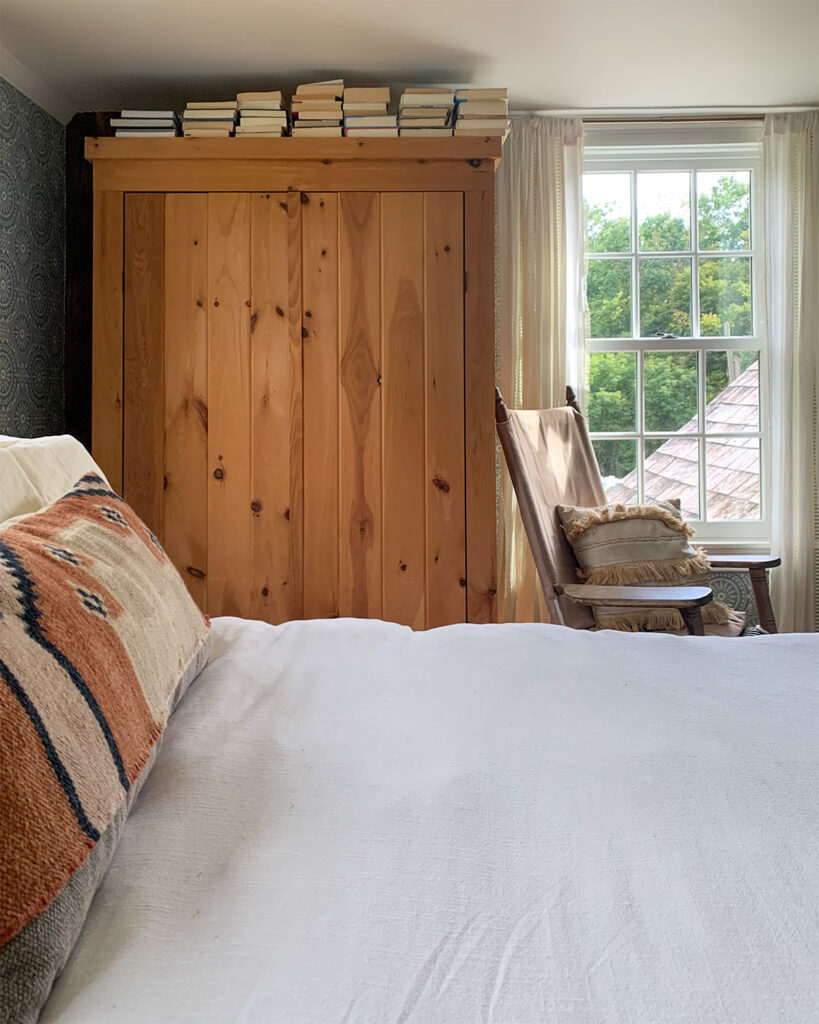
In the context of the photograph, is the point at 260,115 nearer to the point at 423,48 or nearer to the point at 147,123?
the point at 147,123

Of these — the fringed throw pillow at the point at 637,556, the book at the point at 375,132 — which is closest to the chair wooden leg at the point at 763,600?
the fringed throw pillow at the point at 637,556

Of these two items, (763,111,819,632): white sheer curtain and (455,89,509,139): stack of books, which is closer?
(455,89,509,139): stack of books

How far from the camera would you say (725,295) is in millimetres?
3182

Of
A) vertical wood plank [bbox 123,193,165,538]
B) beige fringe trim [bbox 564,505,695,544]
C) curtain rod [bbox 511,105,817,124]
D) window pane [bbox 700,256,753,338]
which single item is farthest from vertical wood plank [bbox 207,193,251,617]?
window pane [bbox 700,256,753,338]

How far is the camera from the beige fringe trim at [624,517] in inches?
94.5

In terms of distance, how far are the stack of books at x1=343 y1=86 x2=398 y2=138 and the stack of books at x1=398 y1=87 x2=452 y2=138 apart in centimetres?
4

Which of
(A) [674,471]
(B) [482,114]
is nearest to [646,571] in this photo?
(A) [674,471]

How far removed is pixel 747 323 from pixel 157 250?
2.28 metres

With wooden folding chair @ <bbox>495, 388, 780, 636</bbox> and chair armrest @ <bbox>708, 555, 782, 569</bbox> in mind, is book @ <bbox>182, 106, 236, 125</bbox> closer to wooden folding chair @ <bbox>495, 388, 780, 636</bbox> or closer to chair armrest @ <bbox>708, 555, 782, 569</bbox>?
wooden folding chair @ <bbox>495, 388, 780, 636</bbox>

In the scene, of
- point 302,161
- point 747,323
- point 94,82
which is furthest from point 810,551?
point 94,82

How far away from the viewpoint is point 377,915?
0.53 meters

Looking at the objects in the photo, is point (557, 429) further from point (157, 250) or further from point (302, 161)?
point (157, 250)

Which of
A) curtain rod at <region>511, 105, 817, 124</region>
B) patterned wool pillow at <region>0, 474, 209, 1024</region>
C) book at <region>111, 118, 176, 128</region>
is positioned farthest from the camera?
curtain rod at <region>511, 105, 817, 124</region>

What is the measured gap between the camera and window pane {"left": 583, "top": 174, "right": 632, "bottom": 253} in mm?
3170
